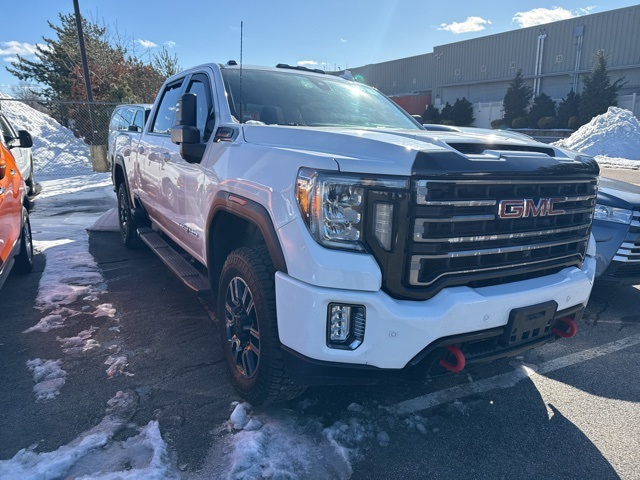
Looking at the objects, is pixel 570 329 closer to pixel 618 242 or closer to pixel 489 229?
pixel 489 229

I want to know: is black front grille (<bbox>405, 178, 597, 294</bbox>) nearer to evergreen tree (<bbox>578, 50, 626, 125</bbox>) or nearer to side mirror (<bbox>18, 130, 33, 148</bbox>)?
side mirror (<bbox>18, 130, 33, 148</bbox>)

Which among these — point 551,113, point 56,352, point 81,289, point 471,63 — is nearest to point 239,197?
point 56,352

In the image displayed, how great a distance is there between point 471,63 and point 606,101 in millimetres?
14771

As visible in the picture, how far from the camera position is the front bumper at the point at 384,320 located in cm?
213

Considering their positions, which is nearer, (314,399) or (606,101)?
(314,399)

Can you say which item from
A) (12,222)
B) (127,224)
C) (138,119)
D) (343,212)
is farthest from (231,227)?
(138,119)

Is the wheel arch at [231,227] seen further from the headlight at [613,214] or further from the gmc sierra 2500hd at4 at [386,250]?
the headlight at [613,214]

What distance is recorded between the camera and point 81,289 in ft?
16.0

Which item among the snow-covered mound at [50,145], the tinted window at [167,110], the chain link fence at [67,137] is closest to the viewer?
the tinted window at [167,110]

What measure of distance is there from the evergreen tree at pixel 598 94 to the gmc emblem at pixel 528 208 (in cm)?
2902

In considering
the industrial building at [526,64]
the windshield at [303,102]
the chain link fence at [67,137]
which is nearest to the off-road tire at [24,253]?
the windshield at [303,102]

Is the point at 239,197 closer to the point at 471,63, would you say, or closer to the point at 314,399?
the point at 314,399

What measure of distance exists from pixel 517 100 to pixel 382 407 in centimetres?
3436

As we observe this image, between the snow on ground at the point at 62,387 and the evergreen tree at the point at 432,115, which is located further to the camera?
the evergreen tree at the point at 432,115
